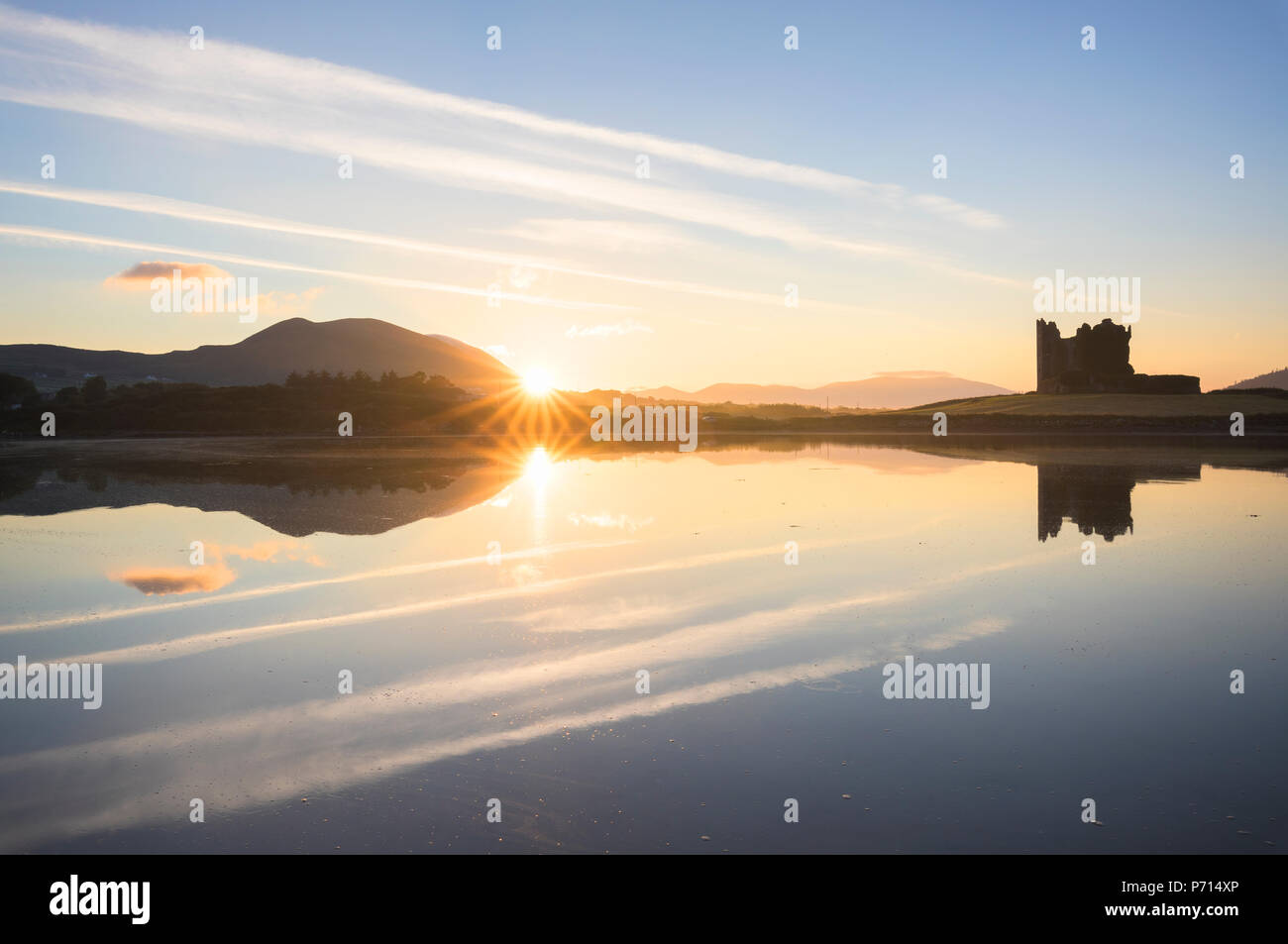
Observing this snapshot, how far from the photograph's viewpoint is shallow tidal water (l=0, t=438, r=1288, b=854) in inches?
345

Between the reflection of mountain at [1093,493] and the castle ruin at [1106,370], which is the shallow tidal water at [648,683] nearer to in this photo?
the reflection of mountain at [1093,493]

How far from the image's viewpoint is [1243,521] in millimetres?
28375

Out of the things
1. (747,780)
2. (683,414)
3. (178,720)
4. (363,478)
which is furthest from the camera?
(683,414)

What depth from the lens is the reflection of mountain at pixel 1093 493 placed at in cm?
2772

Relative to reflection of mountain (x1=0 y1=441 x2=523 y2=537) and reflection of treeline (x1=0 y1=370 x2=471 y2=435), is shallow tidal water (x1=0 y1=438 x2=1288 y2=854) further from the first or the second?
reflection of treeline (x1=0 y1=370 x2=471 y2=435)

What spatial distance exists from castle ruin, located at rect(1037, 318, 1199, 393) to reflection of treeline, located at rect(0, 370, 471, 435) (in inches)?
4518

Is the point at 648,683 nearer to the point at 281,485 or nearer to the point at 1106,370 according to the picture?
the point at 281,485

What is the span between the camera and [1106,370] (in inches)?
6540

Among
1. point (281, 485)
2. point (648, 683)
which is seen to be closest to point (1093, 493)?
point (648, 683)

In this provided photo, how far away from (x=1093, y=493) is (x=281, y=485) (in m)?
36.4

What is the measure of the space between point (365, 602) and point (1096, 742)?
1344cm

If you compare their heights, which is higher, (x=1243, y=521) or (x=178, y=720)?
(x=1243, y=521)

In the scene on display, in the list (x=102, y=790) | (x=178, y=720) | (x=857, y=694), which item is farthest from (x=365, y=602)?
(x=857, y=694)
